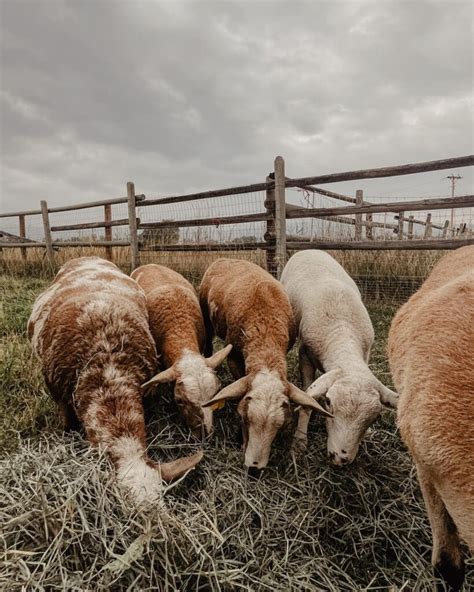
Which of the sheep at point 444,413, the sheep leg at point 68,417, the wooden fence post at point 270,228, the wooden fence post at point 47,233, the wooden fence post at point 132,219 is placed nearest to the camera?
the sheep at point 444,413

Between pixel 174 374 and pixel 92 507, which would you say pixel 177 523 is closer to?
pixel 92 507

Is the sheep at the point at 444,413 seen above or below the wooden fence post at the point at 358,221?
below

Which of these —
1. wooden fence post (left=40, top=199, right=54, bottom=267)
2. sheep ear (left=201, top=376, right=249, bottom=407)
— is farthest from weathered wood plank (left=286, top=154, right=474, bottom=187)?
wooden fence post (left=40, top=199, right=54, bottom=267)

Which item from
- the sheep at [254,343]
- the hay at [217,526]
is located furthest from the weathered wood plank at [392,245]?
the hay at [217,526]

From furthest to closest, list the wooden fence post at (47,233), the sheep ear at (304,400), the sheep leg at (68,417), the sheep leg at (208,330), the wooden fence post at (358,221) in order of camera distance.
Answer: the wooden fence post at (47,233) < the wooden fence post at (358,221) < the sheep leg at (208,330) < the sheep leg at (68,417) < the sheep ear at (304,400)

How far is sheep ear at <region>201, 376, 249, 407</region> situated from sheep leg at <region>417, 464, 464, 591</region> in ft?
4.37

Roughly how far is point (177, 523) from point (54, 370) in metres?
1.62

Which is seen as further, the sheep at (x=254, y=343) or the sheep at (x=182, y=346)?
the sheep at (x=182, y=346)

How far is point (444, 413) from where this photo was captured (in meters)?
1.67

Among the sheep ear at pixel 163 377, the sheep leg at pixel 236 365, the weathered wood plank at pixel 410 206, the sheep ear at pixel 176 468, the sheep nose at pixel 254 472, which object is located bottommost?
the sheep nose at pixel 254 472

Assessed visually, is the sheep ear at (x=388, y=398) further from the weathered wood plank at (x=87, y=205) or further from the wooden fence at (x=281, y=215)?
the weathered wood plank at (x=87, y=205)

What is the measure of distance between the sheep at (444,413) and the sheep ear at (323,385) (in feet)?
2.21

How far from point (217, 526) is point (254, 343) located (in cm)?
147

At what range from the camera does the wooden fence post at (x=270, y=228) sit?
7688 mm
